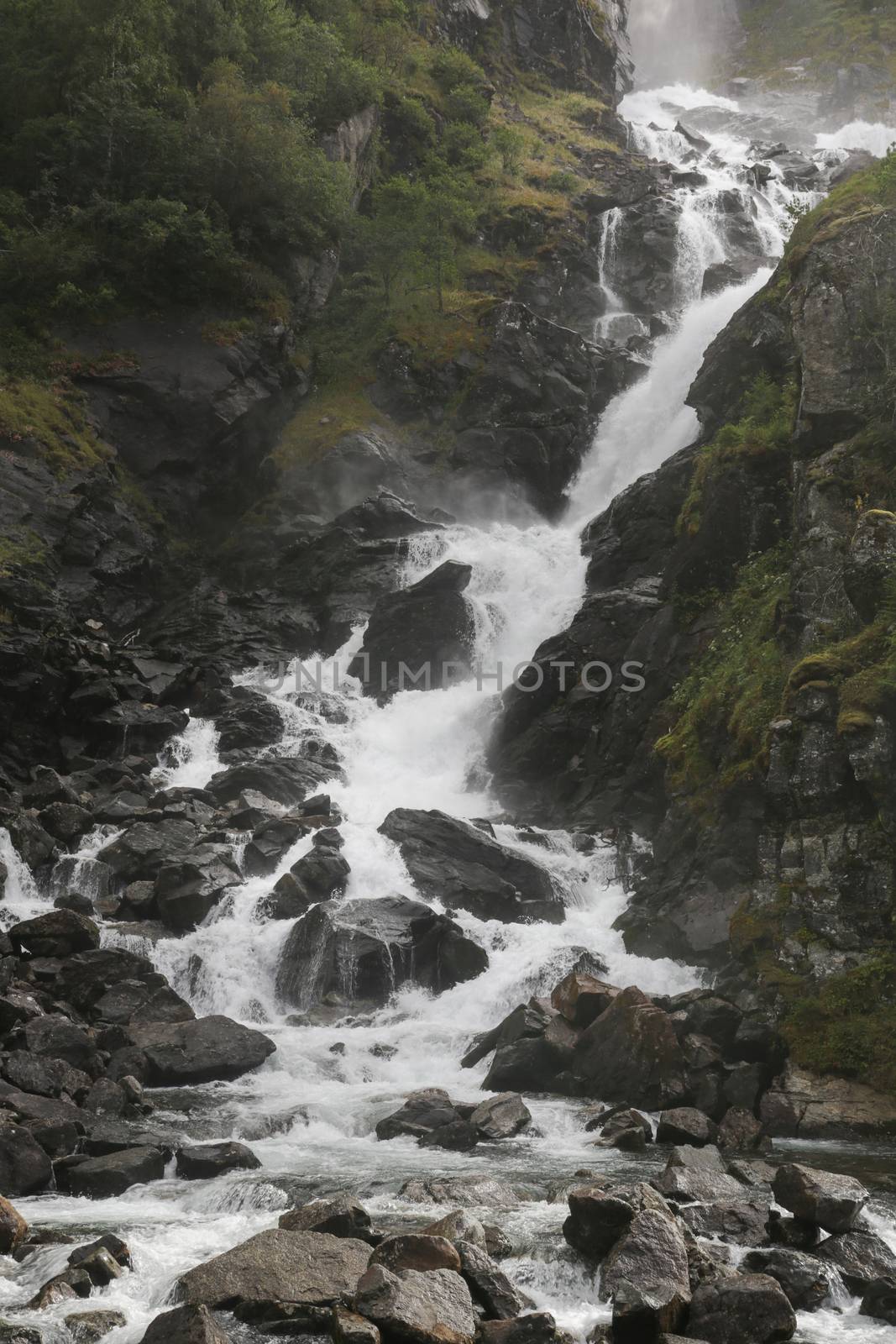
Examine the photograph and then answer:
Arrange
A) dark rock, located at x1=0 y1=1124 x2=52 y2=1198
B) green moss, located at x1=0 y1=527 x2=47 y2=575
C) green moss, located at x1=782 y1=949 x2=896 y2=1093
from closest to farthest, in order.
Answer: dark rock, located at x1=0 y1=1124 x2=52 y2=1198, green moss, located at x1=782 y1=949 x2=896 y2=1093, green moss, located at x1=0 y1=527 x2=47 y2=575

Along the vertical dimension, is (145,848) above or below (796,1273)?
above

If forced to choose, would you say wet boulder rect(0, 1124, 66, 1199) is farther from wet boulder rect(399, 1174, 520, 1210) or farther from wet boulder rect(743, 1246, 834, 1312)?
wet boulder rect(743, 1246, 834, 1312)

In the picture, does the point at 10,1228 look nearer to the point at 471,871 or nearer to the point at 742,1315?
the point at 742,1315

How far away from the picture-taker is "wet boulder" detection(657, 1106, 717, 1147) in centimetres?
1354

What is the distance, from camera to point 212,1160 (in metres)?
12.2

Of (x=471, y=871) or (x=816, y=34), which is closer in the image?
(x=471, y=871)

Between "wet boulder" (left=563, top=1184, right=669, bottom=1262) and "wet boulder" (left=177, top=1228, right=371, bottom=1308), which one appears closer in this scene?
"wet boulder" (left=177, top=1228, right=371, bottom=1308)

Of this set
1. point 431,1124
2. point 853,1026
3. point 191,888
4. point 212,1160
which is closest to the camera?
point 212,1160

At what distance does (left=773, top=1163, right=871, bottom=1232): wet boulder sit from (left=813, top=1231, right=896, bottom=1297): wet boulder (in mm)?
146

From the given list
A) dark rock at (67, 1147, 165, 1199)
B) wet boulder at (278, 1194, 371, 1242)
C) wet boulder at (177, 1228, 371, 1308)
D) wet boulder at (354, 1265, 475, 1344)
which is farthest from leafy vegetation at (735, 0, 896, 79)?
wet boulder at (354, 1265, 475, 1344)

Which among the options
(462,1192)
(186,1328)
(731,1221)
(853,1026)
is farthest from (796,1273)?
(853,1026)

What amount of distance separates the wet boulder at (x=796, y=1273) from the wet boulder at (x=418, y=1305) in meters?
2.72

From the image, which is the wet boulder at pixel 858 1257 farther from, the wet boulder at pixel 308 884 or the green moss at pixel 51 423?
the green moss at pixel 51 423

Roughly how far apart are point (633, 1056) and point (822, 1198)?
5857 millimetres
